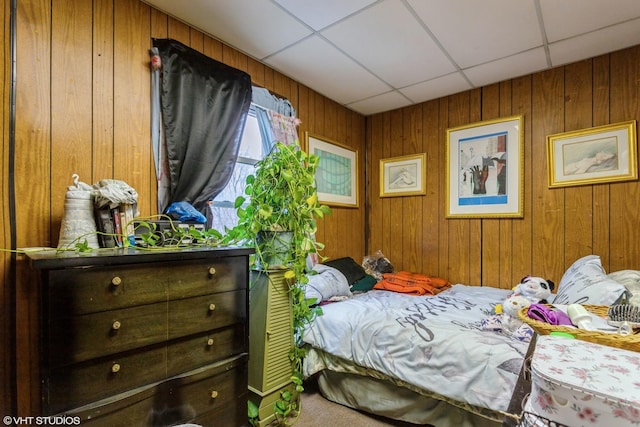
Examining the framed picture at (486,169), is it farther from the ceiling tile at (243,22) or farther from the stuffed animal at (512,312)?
the ceiling tile at (243,22)

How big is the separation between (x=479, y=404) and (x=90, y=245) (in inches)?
71.5

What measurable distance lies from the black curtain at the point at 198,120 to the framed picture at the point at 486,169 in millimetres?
2022

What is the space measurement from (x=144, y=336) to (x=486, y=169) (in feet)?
9.28

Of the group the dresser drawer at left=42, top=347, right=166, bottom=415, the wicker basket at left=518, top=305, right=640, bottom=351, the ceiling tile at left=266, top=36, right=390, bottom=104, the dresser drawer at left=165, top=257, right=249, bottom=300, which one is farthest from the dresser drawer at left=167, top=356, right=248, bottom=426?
the ceiling tile at left=266, top=36, right=390, bottom=104

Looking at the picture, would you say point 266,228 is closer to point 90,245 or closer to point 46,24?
point 90,245

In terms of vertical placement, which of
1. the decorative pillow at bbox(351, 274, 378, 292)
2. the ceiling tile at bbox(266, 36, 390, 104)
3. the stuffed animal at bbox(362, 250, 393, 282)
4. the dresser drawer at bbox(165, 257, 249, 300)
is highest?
the ceiling tile at bbox(266, 36, 390, 104)

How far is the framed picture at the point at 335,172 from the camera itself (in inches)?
112

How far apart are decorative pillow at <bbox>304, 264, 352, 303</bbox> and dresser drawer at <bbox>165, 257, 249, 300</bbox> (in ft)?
2.26

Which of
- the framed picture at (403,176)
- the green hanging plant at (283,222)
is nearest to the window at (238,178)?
the green hanging plant at (283,222)

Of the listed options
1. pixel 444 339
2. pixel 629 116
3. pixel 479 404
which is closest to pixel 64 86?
pixel 444 339

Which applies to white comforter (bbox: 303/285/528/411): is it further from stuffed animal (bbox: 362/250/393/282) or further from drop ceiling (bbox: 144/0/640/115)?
drop ceiling (bbox: 144/0/640/115)

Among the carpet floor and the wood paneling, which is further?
the carpet floor

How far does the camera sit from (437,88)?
279 centimetres

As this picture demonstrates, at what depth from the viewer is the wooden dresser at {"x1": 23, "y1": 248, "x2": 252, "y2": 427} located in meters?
0.96
